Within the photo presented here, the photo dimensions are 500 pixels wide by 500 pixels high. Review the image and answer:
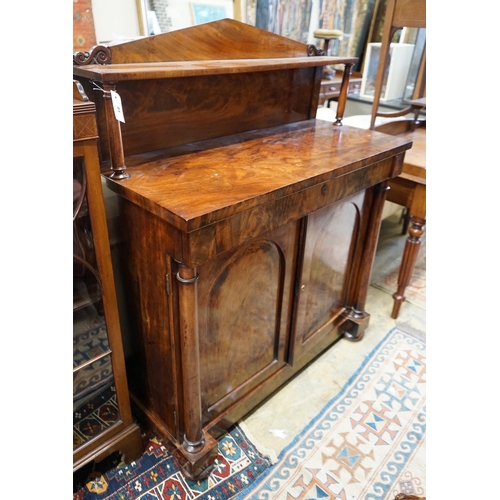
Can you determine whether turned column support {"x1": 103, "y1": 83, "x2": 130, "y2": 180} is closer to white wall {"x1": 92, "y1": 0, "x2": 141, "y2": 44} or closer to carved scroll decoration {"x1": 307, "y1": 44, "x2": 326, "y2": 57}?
carved scroll decoration {"x1": 307, "y1": 44, "x2": 326, "y2": 57}

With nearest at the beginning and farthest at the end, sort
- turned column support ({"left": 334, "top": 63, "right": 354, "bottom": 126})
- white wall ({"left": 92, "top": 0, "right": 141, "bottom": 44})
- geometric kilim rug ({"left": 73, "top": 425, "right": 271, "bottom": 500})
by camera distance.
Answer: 1. geometric kilim rug ({"left": 73, "top": 425, "right": 271, "bottom": 500})
2. turned column support ({"left": 334, "top": 63, "right": 354, "bottom": 126})
3. white wall ({"left": 92, "top": 0, "right": 141, "bottom": 44})

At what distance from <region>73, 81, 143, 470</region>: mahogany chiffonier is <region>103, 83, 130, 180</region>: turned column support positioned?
7 cm

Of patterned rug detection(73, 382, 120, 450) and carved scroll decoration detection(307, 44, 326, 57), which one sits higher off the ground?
carved scroll decoration detection(307, 44, 326, 57)

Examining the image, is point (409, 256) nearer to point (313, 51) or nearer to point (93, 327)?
point (313, 51)

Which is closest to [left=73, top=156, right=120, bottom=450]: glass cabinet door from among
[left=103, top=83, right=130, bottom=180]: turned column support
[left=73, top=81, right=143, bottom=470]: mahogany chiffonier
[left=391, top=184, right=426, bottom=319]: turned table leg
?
[left=73, top=81, right=143, bottom=470]: mahogany chiffonier

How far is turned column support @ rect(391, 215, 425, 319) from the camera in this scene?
188 cm

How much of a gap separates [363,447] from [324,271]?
2.12 feet
